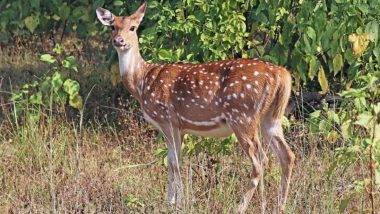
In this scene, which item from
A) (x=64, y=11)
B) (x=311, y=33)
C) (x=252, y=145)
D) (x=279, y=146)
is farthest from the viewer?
(x=64, y=11)

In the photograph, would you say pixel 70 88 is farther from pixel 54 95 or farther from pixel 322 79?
pixel 322 79

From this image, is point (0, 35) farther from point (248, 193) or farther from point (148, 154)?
point (248, 193)

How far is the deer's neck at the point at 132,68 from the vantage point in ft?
27.0

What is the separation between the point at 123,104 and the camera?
9930 mm

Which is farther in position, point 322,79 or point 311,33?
point 322,79

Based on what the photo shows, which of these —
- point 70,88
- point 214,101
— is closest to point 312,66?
point 214,101

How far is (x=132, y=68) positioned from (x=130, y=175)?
84 centimetres

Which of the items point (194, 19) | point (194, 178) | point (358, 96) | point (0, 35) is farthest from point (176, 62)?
point (0, 35)

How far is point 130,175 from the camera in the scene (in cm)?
811

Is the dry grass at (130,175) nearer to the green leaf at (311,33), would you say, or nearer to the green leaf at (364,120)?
the green leaf at (364,120)

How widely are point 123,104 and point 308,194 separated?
307 cm

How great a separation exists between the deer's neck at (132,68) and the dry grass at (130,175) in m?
0.58

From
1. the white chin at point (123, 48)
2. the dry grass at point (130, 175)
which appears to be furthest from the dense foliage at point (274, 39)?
the white chin at point (123, 48)

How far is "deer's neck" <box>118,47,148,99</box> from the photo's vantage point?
8.24m
